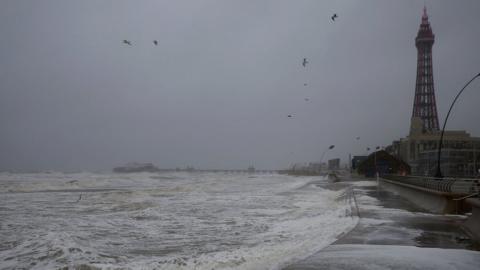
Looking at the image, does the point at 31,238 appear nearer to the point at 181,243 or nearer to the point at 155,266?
the point at 181,243

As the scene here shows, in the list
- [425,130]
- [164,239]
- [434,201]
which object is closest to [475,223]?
[434,201]

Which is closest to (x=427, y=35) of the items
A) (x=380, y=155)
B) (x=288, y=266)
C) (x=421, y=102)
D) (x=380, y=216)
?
(x=421, y=102)

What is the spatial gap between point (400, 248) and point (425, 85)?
127 metres

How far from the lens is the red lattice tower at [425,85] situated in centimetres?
12450

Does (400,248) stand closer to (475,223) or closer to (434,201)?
(475,223)

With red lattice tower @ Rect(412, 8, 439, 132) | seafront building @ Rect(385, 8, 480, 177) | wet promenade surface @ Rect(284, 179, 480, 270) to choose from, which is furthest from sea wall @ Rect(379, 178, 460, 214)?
red lattice tower @ Rect(412, 8, 439, 132)

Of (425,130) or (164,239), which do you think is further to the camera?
(425,130)

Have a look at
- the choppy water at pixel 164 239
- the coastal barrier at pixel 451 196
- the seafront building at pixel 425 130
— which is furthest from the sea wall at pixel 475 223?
the seafront building at pixel 425 130

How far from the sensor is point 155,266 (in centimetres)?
872

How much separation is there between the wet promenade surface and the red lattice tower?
11908cm

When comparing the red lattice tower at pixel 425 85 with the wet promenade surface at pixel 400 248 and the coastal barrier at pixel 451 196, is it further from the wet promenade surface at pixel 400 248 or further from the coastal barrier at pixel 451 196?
the wet promenade surface at pixel 400 248

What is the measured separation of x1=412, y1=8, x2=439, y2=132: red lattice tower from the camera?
124500 mm

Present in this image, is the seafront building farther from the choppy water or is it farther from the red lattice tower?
the choppy water

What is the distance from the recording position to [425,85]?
12412 centimetres
